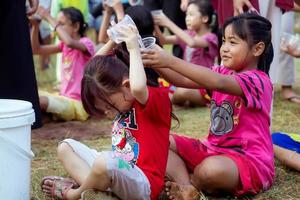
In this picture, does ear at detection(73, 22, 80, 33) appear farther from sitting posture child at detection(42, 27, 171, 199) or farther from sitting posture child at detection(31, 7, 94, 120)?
sitting posture child at detection(42, 27, 171, 199)

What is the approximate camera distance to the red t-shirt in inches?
81.0

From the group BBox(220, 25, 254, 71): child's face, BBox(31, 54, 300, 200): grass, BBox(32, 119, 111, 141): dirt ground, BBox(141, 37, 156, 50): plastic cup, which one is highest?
BBox(141, 37, 156, 50): plastic cup

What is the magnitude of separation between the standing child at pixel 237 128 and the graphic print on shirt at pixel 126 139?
202mm

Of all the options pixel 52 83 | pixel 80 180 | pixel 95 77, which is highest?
pixel 95 77

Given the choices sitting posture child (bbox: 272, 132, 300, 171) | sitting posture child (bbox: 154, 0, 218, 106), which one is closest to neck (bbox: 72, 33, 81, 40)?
sitting posture child (bbox: 154, 0, 218, 106)

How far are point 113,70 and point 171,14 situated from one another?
3.09 metres

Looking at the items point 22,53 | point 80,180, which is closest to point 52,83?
point 22,53

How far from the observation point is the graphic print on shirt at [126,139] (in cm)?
209

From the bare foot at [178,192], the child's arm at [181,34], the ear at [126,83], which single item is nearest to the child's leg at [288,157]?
the bare foot at [178,192]

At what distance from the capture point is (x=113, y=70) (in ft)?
6.67

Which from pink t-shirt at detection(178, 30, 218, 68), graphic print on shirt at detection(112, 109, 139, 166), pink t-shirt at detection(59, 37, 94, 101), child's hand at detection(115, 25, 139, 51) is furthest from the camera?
pink t-shirt at detection(178, 30, 218, 68)

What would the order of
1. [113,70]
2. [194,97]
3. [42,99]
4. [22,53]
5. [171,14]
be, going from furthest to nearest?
[171,14] < [194,97] < [42,99] < [22,53] < [113,70]

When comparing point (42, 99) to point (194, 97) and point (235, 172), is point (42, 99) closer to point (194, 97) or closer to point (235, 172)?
point (194, 97)

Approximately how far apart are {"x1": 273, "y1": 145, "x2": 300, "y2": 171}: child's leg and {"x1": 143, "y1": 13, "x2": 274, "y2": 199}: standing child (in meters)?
0.27
